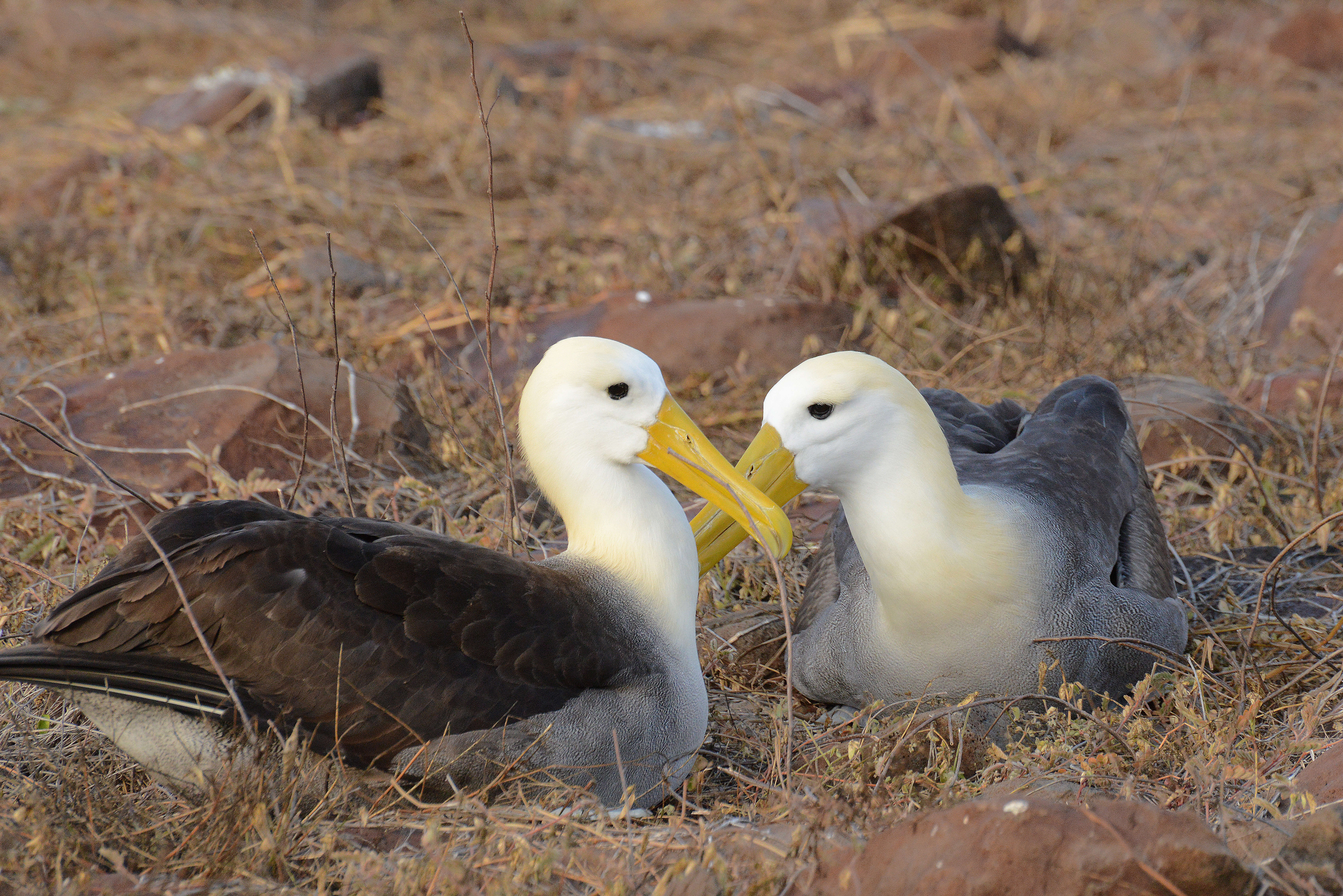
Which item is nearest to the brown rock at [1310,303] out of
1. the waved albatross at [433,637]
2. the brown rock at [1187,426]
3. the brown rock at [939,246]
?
the brown rock at [1187,426]

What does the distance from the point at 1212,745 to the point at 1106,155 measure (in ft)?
23.9

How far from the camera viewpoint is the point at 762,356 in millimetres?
5652

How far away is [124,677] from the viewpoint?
2.62 metres

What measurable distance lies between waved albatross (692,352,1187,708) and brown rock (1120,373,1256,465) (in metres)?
1.29

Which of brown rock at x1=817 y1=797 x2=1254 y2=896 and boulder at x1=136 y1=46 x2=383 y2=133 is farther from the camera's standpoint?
boulder at x1=136 y1=46 x2=383 y2=133

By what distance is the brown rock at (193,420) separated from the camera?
447cm

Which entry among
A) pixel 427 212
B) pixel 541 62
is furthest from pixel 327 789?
pixel 541 62

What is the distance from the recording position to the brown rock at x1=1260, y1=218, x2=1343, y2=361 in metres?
5.64

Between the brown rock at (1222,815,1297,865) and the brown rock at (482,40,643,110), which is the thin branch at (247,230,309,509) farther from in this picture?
the brown rock at (482,40,643,110)

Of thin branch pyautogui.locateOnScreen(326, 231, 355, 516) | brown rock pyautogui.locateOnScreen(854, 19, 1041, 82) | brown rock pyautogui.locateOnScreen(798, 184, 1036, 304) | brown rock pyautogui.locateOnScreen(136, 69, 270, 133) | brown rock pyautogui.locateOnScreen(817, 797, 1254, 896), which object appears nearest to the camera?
brown rock pyautogui.locateOnScreen(817, 797, 1254, 896)

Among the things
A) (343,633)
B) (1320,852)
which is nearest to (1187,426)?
(1320,852)

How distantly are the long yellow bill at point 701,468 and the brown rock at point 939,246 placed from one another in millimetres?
3192

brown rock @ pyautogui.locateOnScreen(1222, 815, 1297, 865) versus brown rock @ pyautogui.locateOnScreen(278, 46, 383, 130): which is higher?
brown rock @ pyautogui.locateOnScreen(1222, 815, 1297, 865)

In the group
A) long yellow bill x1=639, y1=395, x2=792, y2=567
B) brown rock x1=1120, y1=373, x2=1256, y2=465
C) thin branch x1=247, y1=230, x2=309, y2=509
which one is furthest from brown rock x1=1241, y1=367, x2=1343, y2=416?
thin branch x1=247, y1=230, x2=309, y2=509
